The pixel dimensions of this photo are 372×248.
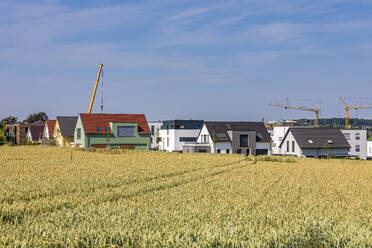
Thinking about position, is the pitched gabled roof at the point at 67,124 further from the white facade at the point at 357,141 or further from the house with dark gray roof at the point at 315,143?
the white facade at the point at 357,141

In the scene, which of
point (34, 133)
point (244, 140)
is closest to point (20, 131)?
point (34, 133)

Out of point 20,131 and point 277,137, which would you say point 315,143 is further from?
point 20,131

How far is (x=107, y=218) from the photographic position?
31.7 feet

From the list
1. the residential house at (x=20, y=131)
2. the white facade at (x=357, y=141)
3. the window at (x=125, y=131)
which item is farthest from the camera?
the residential house at (x=20, y=131)

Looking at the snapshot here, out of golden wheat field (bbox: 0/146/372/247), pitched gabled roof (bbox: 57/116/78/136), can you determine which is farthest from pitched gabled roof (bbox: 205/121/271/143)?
golden wheat field (bbox: 0/146/372/247)

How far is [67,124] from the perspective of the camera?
68.8 meters

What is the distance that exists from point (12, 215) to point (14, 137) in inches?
3721

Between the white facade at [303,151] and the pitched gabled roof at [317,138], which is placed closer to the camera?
the white facade at [303,151]

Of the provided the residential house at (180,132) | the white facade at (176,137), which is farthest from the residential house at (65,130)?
the residential house at (180,132)

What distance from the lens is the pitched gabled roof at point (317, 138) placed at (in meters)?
66.1

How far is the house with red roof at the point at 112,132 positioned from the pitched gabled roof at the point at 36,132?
2883 cm

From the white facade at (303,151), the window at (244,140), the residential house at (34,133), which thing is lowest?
the white facade at (303,151)

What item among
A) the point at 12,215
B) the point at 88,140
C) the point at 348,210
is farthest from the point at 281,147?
the point at 12,215

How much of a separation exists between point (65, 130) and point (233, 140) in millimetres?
29892
